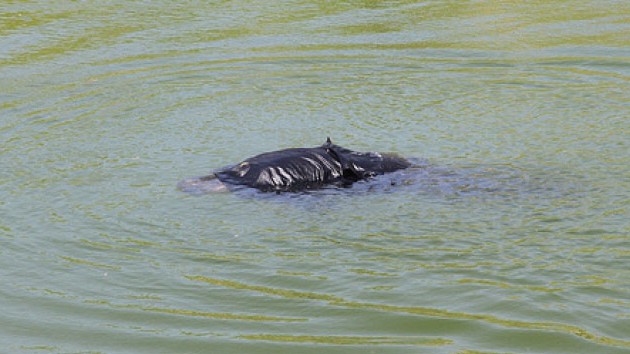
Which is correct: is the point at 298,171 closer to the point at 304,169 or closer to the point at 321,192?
the point at 304,169

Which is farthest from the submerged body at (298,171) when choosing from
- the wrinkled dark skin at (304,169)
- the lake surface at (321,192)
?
the lake surface at (321,192)

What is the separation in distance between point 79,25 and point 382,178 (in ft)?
21.2

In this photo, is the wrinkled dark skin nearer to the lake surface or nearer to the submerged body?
the submerged body

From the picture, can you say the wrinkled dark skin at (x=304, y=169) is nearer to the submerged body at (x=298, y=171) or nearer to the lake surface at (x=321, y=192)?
the submerged body at (x=298, y=171)

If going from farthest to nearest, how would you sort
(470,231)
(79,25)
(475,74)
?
1. (79,25)
2. (475,74)
3. (470,231)

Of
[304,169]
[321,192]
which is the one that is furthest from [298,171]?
[321,192]

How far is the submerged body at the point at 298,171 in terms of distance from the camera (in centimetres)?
717

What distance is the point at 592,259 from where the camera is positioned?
18.8ft

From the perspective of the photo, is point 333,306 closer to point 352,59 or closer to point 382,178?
point 382,178

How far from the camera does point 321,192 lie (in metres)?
7.12

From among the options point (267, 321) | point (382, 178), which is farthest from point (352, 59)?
point (267, 321)

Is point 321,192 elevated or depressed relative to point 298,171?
depressed

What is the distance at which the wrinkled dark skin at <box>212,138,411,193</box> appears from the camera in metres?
7.17

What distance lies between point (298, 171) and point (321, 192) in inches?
8.8
